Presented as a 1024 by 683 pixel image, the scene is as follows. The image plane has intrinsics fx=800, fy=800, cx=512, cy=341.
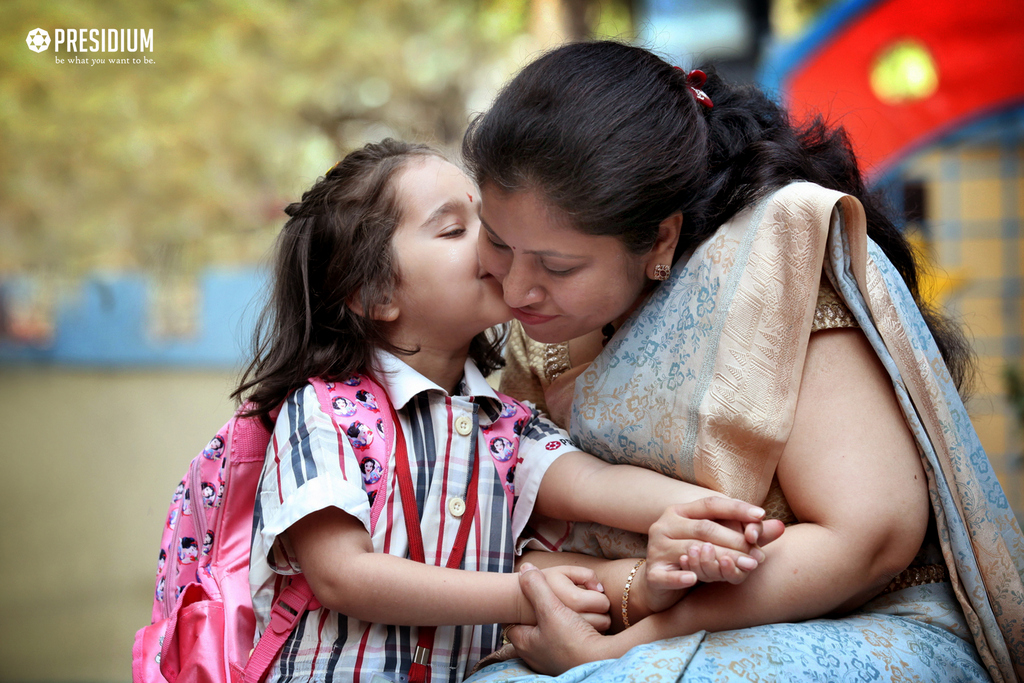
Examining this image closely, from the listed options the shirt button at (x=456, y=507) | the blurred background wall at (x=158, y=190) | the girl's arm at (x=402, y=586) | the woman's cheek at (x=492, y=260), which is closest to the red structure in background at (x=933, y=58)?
the blurred background wall at (x=158, y=190)

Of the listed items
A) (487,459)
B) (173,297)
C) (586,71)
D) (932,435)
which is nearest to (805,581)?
(932,435)

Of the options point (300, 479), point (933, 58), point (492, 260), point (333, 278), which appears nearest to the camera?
point (300, 479)

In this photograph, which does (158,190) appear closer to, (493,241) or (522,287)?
(493,241)

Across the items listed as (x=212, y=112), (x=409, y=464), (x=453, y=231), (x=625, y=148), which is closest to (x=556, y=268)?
(x=625, y=148)

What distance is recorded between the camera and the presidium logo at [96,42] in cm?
384

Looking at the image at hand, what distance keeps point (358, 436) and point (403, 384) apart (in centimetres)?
14

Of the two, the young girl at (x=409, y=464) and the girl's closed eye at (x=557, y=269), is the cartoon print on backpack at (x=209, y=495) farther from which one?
the girl's closed eye at (x=557, y=269)

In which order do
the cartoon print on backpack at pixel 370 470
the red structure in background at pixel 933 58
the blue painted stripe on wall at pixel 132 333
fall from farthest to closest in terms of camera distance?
the blue painted stripe on wall at pixel 132 333 → the red structure in background at pixel 933 58 → the cartoon print on backpack at pixel 370 470

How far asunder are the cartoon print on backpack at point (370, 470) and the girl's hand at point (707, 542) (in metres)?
0.51

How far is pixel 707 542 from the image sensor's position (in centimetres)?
113

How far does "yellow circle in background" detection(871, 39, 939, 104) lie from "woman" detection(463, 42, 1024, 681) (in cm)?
259

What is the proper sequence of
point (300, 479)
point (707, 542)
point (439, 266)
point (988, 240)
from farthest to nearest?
point (988, 240) → point (439, 266) → point (300, 479) → point (707, 542)

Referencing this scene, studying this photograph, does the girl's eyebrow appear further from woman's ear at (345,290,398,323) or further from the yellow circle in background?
the yellow circle in background

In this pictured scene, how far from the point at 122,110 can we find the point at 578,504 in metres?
3.74
